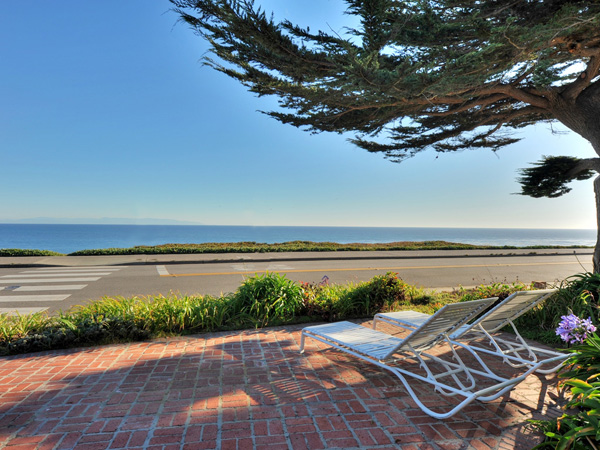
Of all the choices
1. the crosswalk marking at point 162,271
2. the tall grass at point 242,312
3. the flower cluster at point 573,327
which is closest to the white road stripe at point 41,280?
the crosswalk marking at point 162,271

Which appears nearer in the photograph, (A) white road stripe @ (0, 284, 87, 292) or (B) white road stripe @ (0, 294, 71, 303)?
(B) white road stripe @ (0, 294, 71, 303)

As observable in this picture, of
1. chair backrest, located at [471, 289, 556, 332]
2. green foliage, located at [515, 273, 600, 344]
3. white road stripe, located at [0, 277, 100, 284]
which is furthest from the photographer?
white road stripe, located at [0, 277, 100, 284]

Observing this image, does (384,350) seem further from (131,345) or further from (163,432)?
(131,345)

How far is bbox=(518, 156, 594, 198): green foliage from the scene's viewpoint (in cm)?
1008

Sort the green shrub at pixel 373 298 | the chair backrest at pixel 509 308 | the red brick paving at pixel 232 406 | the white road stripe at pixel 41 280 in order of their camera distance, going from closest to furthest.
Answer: the red brick paving at pixel 232 406 → the chair backrest at pixel 509 308 → the green shrub at pixel 373 298 → the white road stripe at pixel 41 280

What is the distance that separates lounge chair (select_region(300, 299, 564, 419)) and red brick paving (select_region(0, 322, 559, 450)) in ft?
0.55

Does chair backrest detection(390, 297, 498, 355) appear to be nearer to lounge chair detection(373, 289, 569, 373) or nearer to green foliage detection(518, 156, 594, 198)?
lounge chair detection(373, 289, 569, 373)

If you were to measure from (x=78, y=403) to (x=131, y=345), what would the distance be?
1739 millimetres

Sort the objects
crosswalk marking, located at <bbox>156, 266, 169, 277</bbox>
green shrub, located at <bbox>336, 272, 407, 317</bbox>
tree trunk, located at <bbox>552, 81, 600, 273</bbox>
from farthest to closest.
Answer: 1. crosswalk marking, located at <bbox>156, 266, 169, 277</bbox>
2. tree trunk, located at <bbox>552, 81, 600, 273</bbox>
3. green shrub, located at <bbox>336, 272, 407, 317</bbox>

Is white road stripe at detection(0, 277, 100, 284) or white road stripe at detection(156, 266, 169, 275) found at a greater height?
white road stripe at detection(156, 266, 169, 275)

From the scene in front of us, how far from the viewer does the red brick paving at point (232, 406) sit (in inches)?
104

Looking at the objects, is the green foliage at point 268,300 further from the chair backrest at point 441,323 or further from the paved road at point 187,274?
the chair backrest at point 441,323

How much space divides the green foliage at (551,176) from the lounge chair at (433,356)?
859cm

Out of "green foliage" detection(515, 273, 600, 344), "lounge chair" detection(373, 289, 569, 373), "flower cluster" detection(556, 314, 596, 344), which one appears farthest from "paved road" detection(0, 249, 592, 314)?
"flower cluster" detection(556, 314, 596, 344)
